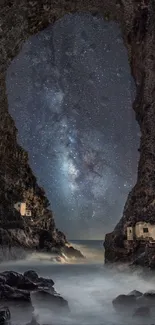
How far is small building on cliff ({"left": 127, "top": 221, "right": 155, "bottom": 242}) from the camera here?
1950 cm

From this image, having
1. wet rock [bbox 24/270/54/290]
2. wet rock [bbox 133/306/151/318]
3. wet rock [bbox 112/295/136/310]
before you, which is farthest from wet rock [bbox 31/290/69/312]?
wet rock [bbox 133/306/151/318]

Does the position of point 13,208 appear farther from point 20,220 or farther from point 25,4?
point 25,4

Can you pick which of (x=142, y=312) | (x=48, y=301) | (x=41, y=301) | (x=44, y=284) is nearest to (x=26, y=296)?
(x=41, y=301)

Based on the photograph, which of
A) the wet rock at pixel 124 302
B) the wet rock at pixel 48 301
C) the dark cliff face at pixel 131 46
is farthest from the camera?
the dark cliff face at pixel 131 46

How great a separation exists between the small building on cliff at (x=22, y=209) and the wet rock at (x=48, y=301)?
22860 mm

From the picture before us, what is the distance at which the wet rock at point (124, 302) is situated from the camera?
412 inches

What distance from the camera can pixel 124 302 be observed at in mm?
10773

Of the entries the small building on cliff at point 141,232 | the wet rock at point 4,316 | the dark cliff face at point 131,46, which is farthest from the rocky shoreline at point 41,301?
the dark cliff face at point 131,46

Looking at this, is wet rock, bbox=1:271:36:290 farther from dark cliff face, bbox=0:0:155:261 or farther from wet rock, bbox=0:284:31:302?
dark cliff face, bbox=0:0:155:261

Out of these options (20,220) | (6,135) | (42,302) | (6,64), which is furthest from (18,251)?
(42,302)

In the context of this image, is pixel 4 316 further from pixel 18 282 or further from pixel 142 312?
pixel 142 312

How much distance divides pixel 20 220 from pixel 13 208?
1.40 m

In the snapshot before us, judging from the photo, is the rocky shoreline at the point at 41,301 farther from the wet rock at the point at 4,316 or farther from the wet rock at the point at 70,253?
the wet rock at the point at 70,253

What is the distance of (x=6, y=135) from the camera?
3300 centimetres
